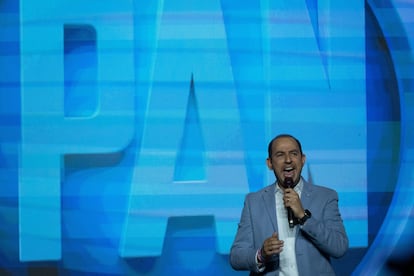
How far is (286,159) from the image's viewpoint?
100 inches

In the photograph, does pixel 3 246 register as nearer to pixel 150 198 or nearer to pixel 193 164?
pixel 150 198

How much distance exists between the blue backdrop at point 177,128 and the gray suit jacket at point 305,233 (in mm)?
1144

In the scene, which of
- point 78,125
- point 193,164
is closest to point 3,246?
point 78,125

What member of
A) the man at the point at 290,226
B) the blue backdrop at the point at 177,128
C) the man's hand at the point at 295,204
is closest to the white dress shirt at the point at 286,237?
the man at the point at 290,226

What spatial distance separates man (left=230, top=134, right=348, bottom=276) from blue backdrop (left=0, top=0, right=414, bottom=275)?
1.14 meters

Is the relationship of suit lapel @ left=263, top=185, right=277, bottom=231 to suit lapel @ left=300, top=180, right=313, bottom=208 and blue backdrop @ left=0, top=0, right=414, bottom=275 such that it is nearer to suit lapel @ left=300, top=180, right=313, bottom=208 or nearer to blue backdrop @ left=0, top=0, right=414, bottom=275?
suit lapel @ left=300, top=180, right=313, bottom=208

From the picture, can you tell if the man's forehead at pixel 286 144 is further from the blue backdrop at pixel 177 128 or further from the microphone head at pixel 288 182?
the blue backdrop at pixel 177 128

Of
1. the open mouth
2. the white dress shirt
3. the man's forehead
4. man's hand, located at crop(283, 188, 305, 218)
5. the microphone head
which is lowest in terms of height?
the white dress shirt

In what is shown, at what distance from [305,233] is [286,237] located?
80 millimetres

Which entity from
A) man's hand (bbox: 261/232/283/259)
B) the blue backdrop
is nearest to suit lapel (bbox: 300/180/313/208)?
man's hand (bbox: 261/232/283/259)

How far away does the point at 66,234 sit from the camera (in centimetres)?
367

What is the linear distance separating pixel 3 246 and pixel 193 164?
966mm

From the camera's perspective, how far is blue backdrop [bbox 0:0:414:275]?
3.66 metres

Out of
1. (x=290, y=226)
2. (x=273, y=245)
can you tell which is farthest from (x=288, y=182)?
(x=273, y=245)
